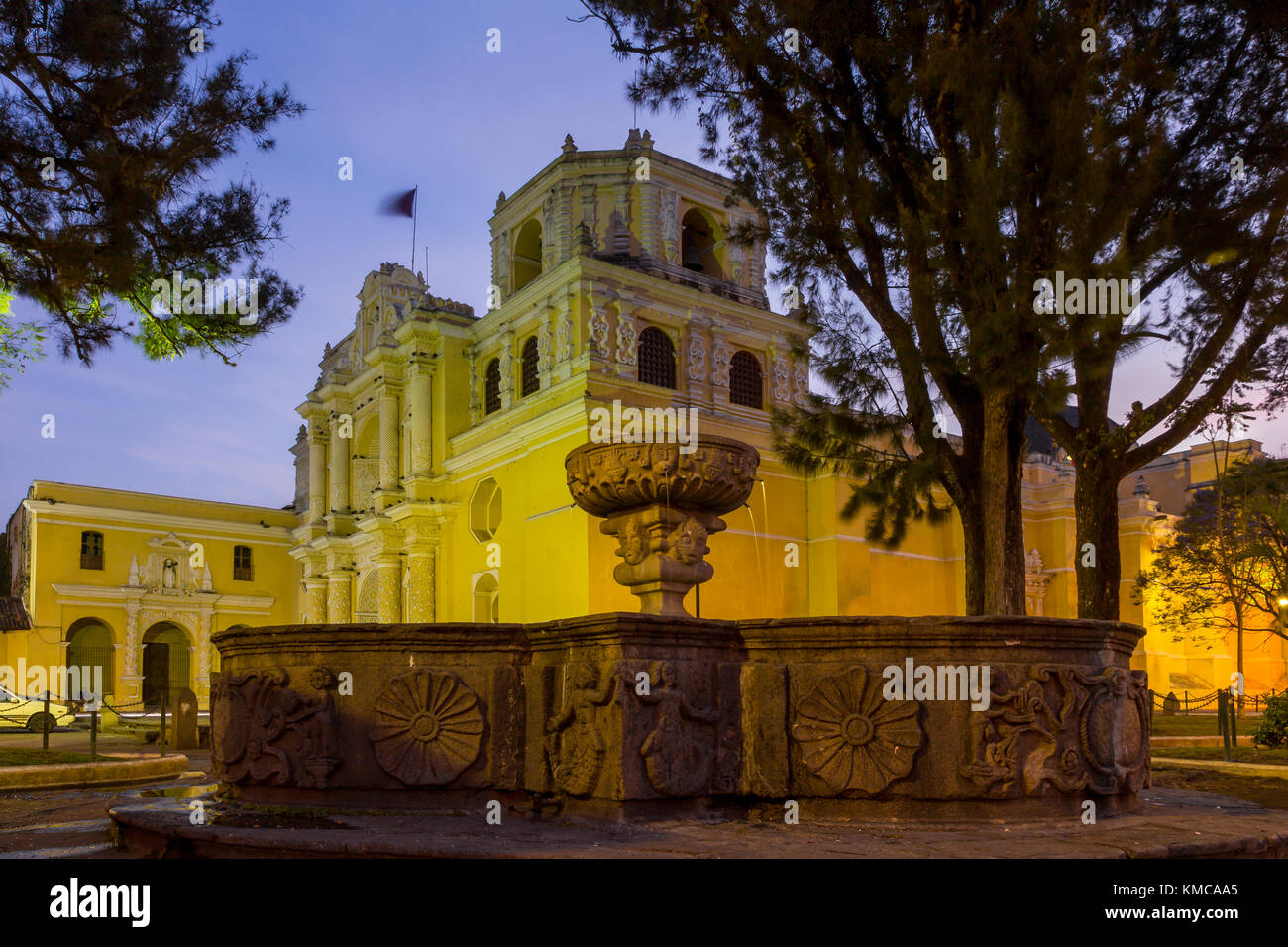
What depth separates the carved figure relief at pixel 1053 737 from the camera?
15.9 ft

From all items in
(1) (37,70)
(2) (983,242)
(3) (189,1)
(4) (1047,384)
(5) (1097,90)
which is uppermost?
(3) (189,1)

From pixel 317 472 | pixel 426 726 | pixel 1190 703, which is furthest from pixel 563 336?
pixel 1190 703

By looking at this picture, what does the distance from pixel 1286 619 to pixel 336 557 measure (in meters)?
21.0

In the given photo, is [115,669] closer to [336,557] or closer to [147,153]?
[336,557]

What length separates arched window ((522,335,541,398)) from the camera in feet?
79.0

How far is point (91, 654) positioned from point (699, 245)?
64.4ft

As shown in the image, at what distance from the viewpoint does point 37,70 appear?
8.19 meters

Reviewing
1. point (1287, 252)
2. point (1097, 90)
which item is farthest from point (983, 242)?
point (1287, 252)

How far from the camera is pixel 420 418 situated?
85.8ft

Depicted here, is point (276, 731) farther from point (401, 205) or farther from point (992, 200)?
point (401, 205)

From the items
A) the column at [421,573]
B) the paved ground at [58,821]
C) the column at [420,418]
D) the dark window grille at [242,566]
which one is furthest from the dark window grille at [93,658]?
the paved ground at [58,821]

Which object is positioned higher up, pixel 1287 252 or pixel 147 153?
pixel 147 153

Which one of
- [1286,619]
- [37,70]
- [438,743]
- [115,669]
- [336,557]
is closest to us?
[438,743]

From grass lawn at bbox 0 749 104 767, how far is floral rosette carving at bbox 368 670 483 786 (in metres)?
5.95
